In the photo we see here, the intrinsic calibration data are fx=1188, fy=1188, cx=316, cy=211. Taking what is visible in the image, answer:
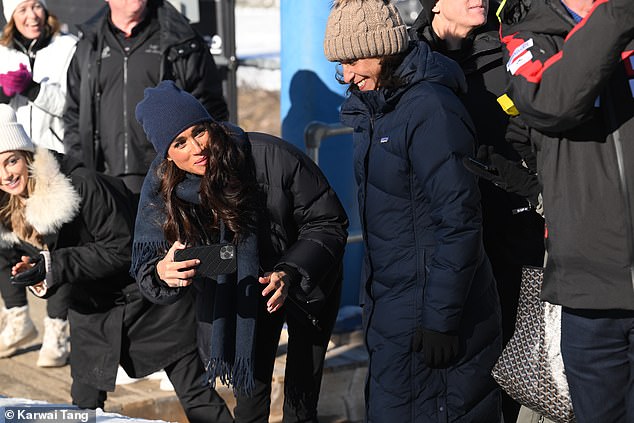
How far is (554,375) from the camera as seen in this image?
11.5ft

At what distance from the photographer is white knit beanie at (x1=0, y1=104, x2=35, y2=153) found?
4.74 m

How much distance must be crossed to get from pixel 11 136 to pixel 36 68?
6.58ft

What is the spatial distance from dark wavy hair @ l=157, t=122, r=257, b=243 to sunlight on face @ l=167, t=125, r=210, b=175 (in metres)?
0.02

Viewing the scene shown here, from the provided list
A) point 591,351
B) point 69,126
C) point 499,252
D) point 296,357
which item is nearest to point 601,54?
point 591,351

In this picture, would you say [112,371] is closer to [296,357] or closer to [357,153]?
[296,357]

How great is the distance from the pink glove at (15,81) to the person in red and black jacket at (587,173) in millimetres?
3846

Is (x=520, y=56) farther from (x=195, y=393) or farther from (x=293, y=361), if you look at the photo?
(x=195, y=393)

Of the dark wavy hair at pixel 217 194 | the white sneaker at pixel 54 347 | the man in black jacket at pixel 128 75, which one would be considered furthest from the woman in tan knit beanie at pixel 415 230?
the white sneaker at pixel 54 347

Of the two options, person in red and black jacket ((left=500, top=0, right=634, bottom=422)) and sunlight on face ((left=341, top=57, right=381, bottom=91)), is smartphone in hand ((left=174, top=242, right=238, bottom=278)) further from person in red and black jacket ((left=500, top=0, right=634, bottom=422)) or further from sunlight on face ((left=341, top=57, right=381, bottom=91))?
person in red and black jacket ((left=500, top=0, right=634, bottom=422))

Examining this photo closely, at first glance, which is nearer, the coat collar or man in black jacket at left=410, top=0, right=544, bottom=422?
man in black jacket at left=410, top=0, right=544, bottom=422

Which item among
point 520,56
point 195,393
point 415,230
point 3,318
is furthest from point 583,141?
point 3,318

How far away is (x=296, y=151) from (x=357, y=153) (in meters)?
0.39

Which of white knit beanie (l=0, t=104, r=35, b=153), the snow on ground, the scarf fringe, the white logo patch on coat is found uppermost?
the white logo patch on coat

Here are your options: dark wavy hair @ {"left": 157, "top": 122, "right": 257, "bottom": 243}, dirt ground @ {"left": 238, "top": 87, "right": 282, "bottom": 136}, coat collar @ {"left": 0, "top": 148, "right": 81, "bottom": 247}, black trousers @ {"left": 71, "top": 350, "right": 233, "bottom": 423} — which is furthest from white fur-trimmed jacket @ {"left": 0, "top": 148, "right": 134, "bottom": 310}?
dirt ground @ {"left": 238, "top": 87, "right": 282, "bottom": 136}
